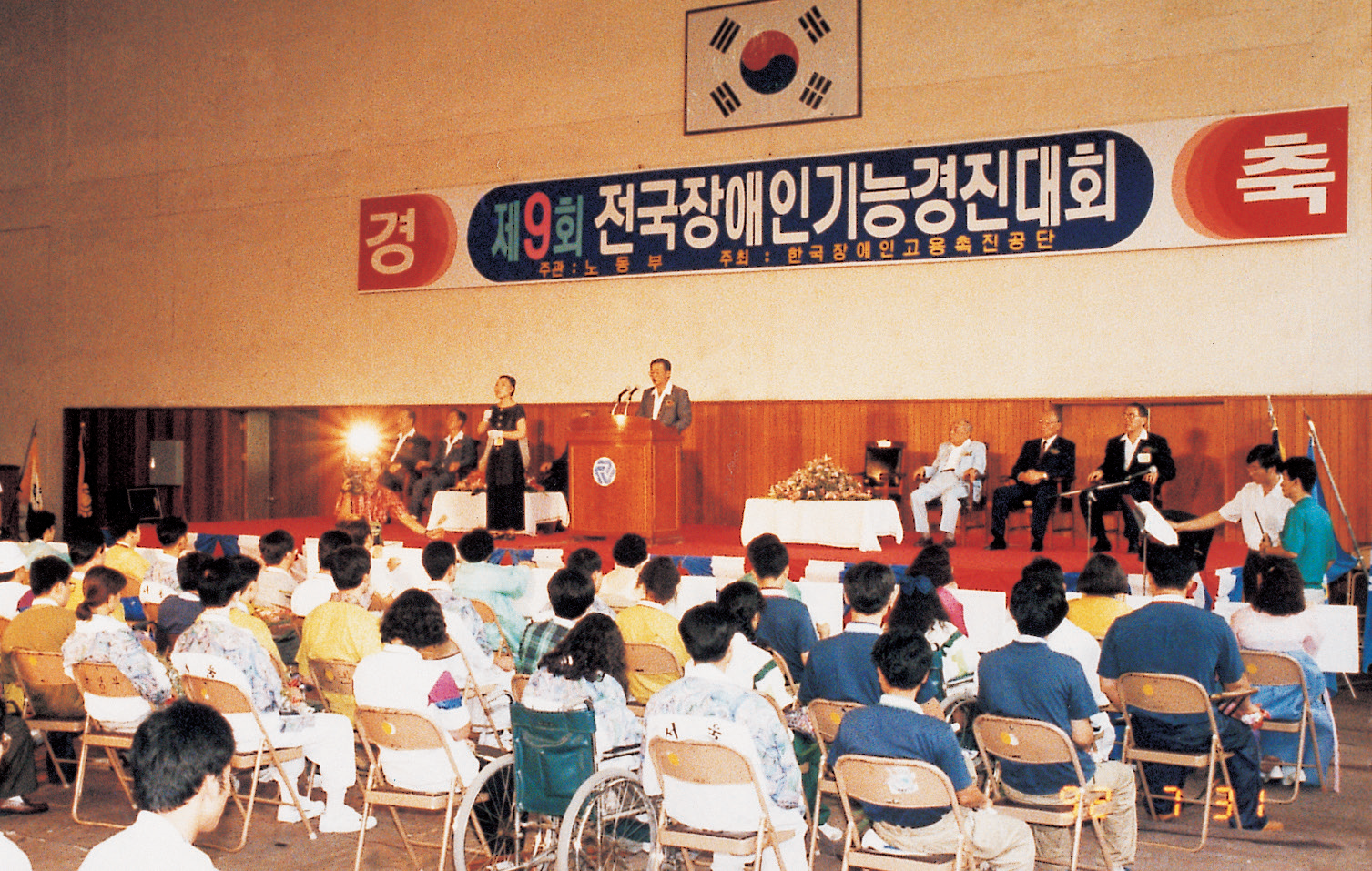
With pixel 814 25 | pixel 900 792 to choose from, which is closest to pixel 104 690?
pixel 900 792

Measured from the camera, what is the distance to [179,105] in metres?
14.6

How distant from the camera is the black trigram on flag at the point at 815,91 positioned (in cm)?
1110

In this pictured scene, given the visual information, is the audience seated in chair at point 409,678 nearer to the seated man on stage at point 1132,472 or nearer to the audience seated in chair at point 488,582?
the audience seated in chair at point 488,582

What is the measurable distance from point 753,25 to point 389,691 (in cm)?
879

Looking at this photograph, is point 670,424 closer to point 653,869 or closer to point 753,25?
point 753,25

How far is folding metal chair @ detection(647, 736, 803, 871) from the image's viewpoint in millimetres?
3355

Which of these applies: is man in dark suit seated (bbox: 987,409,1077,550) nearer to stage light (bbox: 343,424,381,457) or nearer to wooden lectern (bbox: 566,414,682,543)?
wooden lectern (bbox: 566,414,682,543)

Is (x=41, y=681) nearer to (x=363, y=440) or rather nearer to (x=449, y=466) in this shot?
(x=449, y=466)

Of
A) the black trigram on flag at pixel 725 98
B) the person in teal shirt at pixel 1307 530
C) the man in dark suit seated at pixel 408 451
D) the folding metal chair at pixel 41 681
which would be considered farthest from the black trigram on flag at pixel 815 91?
the folding metal chair at pixel 41 681

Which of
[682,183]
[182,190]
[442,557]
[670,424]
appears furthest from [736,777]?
[182,190]

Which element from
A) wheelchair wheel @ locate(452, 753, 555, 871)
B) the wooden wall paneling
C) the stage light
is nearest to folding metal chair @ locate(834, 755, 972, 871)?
wheelchair wheel @ locate(452, 753, 555, 871)

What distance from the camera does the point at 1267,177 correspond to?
9422 millimetres

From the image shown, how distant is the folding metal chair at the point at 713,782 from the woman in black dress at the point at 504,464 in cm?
657

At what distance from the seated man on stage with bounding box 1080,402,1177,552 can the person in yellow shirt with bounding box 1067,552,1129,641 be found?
11.2 ft
